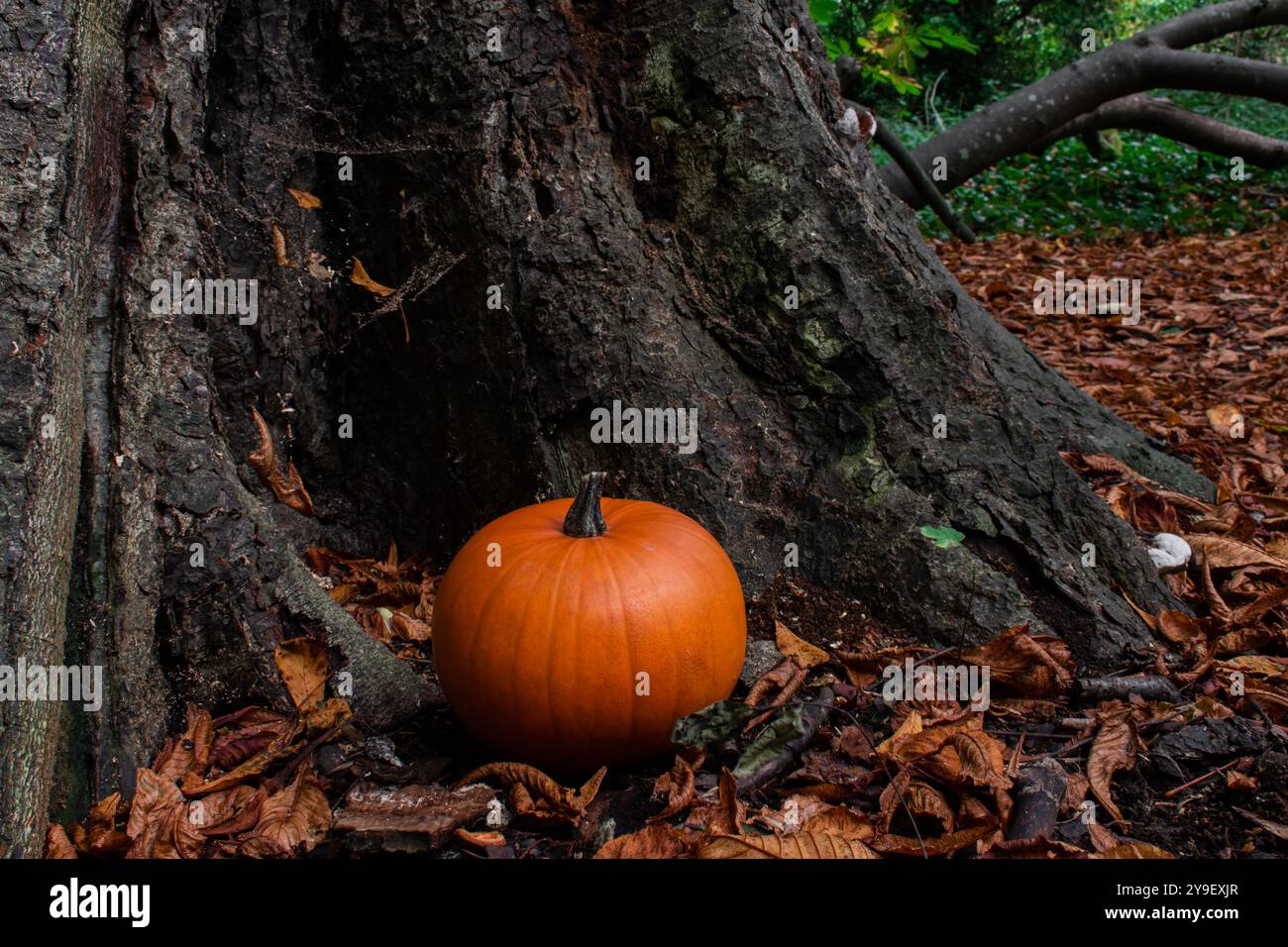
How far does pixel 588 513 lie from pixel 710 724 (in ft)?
1.85

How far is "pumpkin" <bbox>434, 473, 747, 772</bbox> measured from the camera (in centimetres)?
223

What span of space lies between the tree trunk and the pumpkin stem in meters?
0.59

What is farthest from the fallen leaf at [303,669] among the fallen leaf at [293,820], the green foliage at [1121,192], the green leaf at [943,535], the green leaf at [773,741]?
the green foliage at [1121,192]

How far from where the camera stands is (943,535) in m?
2.62

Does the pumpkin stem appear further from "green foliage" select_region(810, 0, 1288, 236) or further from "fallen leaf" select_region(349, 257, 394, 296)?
"green foliage" select_region(810, 0, 1288, 236)

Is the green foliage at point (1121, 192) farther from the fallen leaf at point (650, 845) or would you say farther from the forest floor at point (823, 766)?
the fallen leaf at point (650, 845)

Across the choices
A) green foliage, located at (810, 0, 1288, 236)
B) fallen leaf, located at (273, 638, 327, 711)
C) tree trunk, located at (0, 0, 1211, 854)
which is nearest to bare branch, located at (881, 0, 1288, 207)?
green foliage, located at (810, 0, 1288, 236)

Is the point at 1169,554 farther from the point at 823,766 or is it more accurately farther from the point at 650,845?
the point at 650,845

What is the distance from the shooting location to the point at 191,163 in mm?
2562

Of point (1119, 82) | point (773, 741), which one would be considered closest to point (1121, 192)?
point (1119, 82)

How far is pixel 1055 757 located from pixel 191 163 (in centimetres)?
251

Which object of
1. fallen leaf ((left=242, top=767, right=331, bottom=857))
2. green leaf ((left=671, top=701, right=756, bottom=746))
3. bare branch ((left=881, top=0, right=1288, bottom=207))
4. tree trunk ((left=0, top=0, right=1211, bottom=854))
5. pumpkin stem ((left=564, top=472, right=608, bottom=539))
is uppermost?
bare branch ((left=881, top=0, right=1288, bottom=207))

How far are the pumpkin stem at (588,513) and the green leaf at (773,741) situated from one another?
60 centimetres
